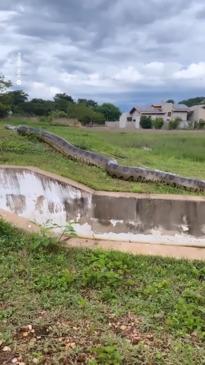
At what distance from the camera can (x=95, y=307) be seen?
108 inches

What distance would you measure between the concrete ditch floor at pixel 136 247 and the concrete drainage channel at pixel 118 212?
0.07 metres

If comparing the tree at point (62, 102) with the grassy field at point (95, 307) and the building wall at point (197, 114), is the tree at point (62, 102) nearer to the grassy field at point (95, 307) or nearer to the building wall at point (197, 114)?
the building wall at point (197, 114)

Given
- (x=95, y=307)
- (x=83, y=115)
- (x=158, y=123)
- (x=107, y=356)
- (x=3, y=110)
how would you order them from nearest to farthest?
(x=107, y=356), (x=95, y=307), (x=3, y=110), (x=83, y=115), (x=158, y=123)

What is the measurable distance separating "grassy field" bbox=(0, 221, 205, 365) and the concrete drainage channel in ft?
1.43

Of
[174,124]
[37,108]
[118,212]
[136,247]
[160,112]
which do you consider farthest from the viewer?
[160,112]

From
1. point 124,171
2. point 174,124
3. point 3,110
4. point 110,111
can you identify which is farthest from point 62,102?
point 124,171

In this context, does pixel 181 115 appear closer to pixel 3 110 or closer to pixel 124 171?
pixel 3 110

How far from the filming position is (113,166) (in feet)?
16.6

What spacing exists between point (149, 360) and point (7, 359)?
743 mm

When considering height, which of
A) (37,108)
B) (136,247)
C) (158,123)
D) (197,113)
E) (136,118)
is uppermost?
(197,113)

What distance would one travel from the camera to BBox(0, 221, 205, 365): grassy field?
2.28 meters

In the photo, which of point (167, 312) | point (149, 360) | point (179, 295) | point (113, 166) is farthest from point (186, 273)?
point (113, 166)

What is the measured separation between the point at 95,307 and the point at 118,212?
55.9 inches

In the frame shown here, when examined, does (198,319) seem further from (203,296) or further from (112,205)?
(112,205)
